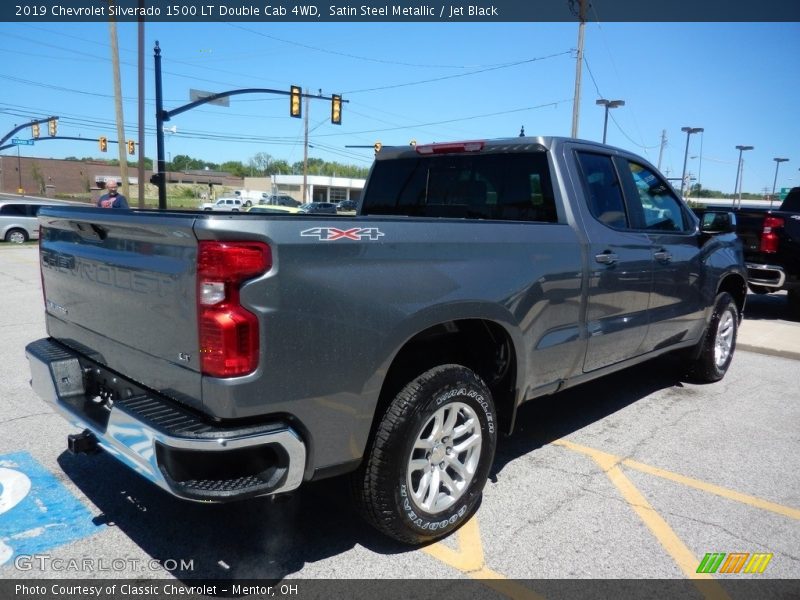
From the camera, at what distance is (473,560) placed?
2.90 metres

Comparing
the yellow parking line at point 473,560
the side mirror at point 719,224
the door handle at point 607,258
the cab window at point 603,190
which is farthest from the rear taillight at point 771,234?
the yellow parking line at point 473,560

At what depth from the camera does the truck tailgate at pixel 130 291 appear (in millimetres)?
2299

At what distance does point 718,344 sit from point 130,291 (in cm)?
536

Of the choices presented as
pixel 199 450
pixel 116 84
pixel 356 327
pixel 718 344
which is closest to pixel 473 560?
pixel 356 327

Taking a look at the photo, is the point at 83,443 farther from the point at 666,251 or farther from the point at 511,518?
the point at 666,251

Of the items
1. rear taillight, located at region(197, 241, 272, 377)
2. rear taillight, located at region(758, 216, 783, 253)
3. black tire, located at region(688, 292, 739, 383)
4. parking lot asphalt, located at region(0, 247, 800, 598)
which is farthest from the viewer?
rear taillight, located at region(758, 216, 783, 253)

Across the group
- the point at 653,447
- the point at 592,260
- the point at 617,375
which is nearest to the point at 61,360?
the point at 592,260

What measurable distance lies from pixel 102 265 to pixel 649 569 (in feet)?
9.39

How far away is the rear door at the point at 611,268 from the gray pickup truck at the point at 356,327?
0.02 meters

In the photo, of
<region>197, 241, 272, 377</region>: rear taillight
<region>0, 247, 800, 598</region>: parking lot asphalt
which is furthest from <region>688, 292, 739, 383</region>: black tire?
<region>197, 241, 272, 377</region>: rear taillight

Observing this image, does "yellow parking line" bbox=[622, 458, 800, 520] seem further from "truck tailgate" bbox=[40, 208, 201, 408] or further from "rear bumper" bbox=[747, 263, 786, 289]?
"rear bumper" bbox=[747, 263, 786, 289]

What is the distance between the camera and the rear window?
3951mm

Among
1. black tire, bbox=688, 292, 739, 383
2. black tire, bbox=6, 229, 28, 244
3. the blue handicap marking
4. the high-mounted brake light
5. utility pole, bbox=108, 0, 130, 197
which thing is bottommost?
black tire, bbox=6, 229, 28, 244

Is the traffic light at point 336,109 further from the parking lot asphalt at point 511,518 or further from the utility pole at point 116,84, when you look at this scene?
the parking lot asphalt at point 511,518
